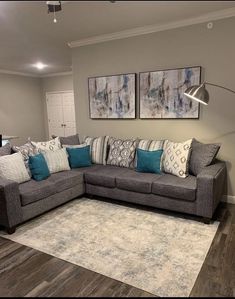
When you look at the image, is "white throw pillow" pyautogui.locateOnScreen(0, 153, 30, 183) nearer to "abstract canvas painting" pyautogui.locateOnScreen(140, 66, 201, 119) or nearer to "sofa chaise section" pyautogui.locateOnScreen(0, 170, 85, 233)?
"sofa chaise section" pyautogui.locateOnScreen(0, 170, 85, 233)

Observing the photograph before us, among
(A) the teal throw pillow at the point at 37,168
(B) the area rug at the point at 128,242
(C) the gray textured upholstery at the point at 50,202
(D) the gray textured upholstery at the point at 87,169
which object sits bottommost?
(B) the area rug at the point at 128,242

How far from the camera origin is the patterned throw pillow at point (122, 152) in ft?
12.1

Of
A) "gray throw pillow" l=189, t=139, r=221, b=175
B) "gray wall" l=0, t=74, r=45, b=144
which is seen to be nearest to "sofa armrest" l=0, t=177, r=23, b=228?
"gray throw pillow" l=189, t=139, r=221, b=175

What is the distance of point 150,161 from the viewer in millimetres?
3301

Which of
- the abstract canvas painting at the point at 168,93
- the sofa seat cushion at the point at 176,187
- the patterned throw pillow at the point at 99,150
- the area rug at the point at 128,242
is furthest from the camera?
the patterned throw pillow at the point at 99,150

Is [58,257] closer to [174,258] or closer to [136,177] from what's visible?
[174,258]

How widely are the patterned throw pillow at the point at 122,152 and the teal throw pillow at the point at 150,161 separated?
315 mm

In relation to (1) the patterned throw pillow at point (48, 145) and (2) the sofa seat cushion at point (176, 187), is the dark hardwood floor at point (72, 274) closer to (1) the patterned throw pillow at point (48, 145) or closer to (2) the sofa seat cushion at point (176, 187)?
(2) the sofa seat cushion at point (176, 187)

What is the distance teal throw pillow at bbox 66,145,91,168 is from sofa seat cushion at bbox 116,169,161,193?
797 millimetres

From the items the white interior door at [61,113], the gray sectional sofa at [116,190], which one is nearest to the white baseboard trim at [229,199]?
the gray sectional sofa at [116,190]

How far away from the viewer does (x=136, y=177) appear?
319cm

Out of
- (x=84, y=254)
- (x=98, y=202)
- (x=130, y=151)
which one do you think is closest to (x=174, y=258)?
(x=84, y=254)

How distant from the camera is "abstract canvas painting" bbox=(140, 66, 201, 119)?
3428 mm

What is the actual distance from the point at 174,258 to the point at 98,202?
63.1 inches
